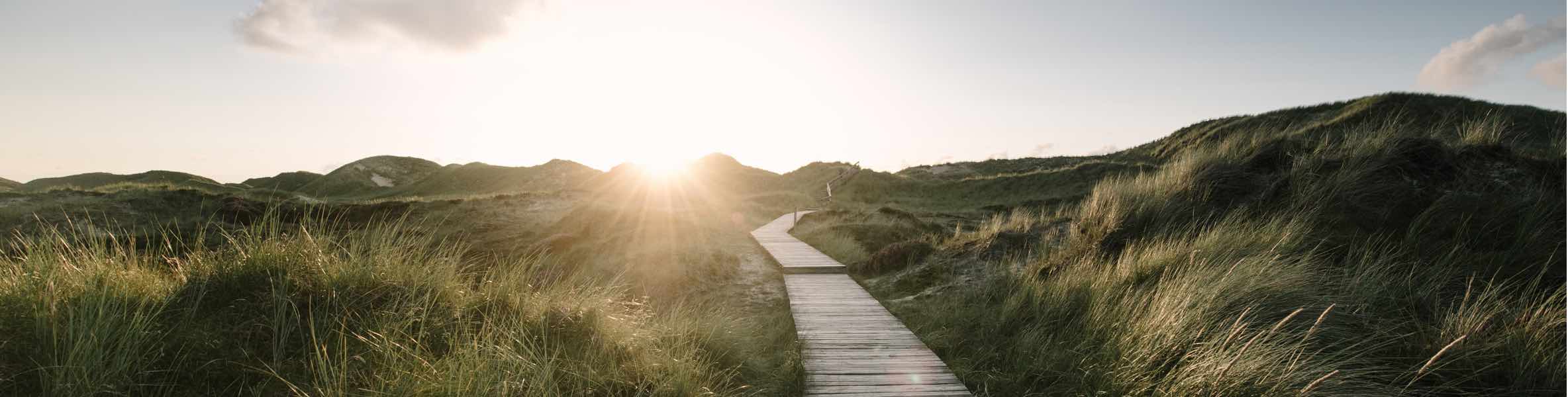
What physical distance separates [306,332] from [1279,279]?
7.47 m

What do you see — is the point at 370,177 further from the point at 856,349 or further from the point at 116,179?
the point at 856,349

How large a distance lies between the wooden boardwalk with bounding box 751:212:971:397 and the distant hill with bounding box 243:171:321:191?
5853cm

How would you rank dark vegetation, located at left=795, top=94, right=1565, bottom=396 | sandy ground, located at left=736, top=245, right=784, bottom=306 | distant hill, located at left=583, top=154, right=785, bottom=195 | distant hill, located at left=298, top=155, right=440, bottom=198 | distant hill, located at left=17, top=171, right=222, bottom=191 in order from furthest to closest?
distant hill, located at left=298, top=155, right=440, bottom=198, distant hill, located at left=583, top=154, right=785, bottom=195, distant hill, located at left=17, top=171, right=222, bottom=191, sandy ground, located at left=736, top=245, right=784, bottom=306, dark vegetation, located at left=795, top=94, right=1565, bottom=396

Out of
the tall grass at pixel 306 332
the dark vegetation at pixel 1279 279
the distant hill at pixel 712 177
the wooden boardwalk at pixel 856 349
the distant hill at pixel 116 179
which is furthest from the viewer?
the distant hill at pixel 712 177

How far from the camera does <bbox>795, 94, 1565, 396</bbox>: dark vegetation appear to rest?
12.7ft

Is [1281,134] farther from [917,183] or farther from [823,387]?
[917,183]

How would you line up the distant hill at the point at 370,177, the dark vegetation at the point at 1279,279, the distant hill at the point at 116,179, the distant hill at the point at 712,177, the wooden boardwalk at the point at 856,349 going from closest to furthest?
the dark vegetation at the point at 1279,279 < the wooden boardwalk at the point at 856,349 < the distant hill at the point at 116,179 < the distant hill at the point at 712,177 < the distant hill at the point at 370,177

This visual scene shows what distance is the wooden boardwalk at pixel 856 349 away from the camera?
463 centimetres

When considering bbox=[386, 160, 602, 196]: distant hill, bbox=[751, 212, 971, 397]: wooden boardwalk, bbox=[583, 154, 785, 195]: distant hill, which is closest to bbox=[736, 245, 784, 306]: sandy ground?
bbox=[751, 212, 971, 397]: wooden boardwalk

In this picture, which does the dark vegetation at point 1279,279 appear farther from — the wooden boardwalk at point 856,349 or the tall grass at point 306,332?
the tall grass at point 306,332

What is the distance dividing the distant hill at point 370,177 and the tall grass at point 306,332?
52751 millimetres

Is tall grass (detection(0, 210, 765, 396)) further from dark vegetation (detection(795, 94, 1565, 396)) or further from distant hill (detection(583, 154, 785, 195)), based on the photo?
distant hill (detection(583, 154, 785, 195))

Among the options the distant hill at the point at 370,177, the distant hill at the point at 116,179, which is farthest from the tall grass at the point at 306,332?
the distant hill at the point at 370,177

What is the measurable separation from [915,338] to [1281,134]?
28.8 feet
